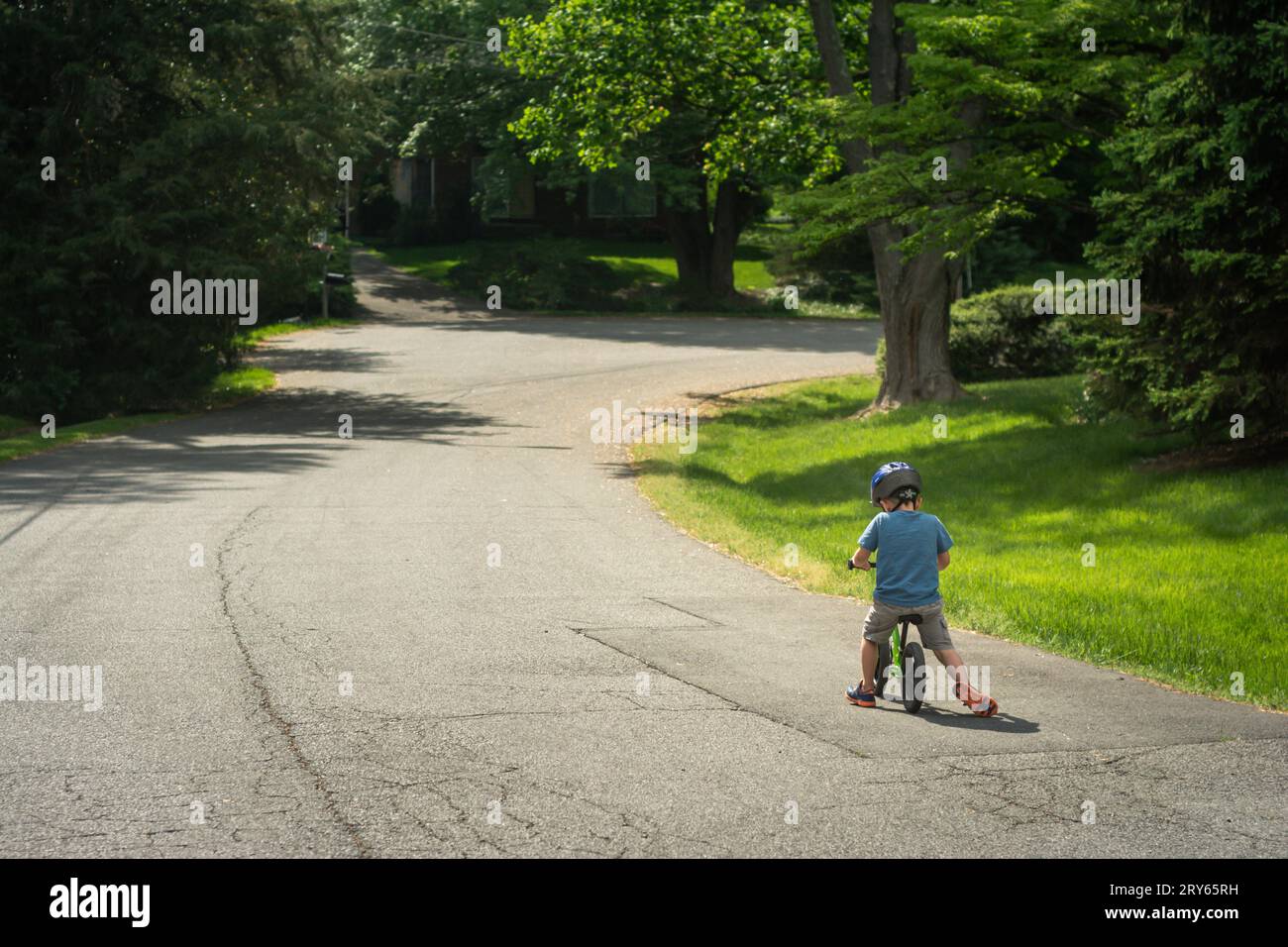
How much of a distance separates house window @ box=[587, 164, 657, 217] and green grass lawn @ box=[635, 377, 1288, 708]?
106ft

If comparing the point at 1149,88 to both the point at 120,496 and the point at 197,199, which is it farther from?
the point at 197,199

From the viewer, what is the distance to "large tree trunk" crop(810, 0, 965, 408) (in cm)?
2481

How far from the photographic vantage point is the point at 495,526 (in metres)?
16.2

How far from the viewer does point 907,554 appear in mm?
8742

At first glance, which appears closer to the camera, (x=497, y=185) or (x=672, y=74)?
(x=672, y=74)

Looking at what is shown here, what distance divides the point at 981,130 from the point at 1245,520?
331 inches

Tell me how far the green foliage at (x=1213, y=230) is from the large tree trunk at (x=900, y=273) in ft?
28.2

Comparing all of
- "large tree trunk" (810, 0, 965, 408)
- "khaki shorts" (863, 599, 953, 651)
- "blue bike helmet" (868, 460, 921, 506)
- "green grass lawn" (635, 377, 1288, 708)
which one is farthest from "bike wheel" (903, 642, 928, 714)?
"large tree trunk" (810, 0, 965, 408)

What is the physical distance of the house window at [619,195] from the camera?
5619cm

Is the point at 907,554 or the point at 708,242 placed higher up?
the point at 708,242

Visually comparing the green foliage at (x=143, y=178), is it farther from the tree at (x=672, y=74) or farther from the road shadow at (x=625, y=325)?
the road shadow at (x=625, y=325)

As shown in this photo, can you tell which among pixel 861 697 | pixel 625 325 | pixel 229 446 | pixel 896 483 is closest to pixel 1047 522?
pixel 896 483

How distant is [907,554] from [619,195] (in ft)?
184

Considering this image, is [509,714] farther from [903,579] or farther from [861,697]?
[903,579]
